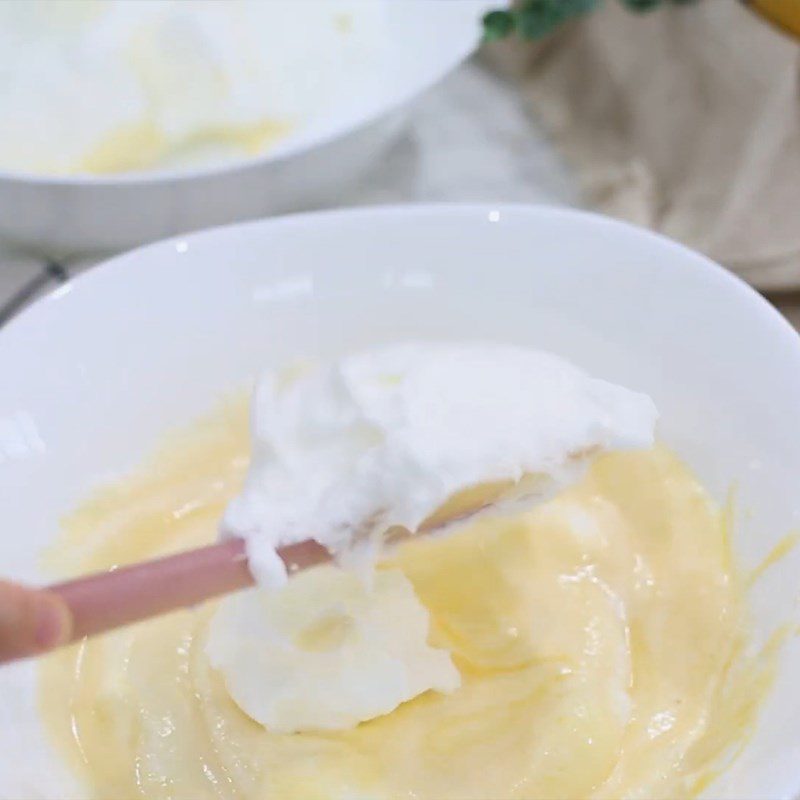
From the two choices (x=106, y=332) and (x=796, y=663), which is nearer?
(x=796, y=663)

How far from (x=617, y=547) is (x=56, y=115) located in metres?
0.69

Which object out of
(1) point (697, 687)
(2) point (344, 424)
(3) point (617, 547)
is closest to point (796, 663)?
(1) point (697, 687)

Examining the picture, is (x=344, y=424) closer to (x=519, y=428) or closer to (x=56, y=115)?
(x=519, y=428)

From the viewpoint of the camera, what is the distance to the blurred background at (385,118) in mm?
1054

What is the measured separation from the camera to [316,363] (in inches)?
36.1

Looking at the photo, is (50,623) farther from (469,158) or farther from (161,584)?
(469,158)

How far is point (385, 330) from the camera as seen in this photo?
0.92 m

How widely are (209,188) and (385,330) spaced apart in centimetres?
23

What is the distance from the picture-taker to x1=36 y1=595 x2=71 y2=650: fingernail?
0.51 m

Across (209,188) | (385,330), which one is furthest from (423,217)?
(209,188)

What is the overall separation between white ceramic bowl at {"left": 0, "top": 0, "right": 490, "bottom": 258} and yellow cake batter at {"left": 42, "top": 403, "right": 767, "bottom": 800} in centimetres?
24

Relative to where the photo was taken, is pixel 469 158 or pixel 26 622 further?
pixel 469 158

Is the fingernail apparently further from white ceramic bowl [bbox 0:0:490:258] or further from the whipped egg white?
white ceramic bowl [bbox 0:0:490:258]

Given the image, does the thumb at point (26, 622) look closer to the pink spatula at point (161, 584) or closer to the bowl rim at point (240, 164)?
the pink spatula at point (161, 584)
